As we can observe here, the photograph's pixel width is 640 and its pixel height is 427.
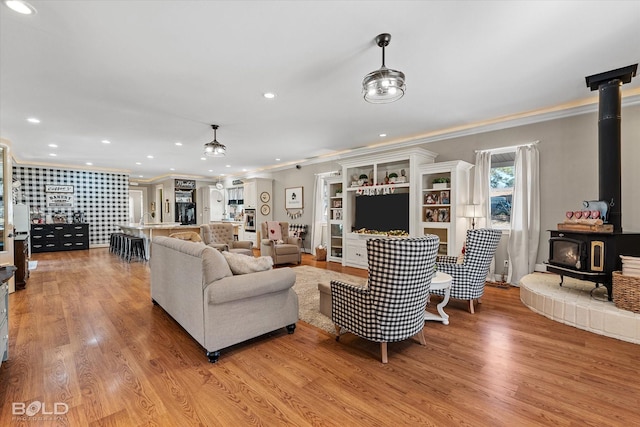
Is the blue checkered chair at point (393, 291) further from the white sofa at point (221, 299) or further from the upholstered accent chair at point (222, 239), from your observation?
the upholstered accent chair at point (222, 239)

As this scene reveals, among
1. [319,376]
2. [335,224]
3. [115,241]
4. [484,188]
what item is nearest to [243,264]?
[319,376]

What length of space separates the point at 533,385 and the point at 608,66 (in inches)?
Answer: 128

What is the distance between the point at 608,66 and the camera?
3.00 meters

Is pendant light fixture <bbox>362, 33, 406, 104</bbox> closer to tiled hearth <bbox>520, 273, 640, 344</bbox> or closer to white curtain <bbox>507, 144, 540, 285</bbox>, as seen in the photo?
tiled hearth <bbox>520, 273, 640, 344</bbox>

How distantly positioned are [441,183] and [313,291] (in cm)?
295

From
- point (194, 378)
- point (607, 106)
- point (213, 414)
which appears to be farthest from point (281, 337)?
point (607, 106)

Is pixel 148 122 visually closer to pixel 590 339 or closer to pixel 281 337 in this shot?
pixel 281 337

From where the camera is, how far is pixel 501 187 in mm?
4926

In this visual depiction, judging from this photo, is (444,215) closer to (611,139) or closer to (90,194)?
(611,139)

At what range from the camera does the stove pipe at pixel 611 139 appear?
3.17 metres

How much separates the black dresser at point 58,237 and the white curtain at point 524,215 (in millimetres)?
11487

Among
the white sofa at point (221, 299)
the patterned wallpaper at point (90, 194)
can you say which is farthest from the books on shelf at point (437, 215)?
the patterned wallpaper at point (90, 194)

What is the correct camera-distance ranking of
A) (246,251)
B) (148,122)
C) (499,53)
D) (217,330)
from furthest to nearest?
(246,251), (148,122), (499,53), (217,330)

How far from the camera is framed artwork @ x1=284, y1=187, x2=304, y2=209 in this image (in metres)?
8.53
